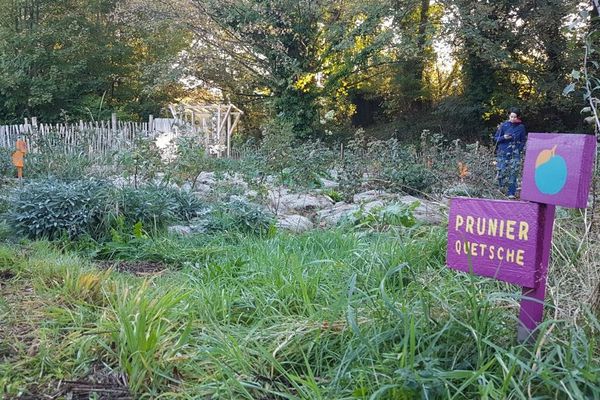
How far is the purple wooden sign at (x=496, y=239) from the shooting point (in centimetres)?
184

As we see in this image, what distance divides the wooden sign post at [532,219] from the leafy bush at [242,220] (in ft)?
9.40

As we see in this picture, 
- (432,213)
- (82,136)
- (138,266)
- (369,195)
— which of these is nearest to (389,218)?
(432,213)

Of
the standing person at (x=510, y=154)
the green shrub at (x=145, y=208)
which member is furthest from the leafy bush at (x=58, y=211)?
the standing person at (x=510, y=154)

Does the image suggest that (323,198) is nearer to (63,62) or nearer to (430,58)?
(430,58)

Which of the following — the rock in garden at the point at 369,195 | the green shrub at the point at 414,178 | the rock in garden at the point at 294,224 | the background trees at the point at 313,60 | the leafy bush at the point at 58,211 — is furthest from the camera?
the background trees at the point at 313,60

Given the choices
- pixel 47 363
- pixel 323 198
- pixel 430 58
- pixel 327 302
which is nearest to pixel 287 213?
pixel 323 198

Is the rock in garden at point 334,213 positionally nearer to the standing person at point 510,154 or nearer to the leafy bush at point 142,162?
the standing person at point 510,154

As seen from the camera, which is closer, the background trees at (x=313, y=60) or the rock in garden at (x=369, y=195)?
the rock in garden at (x=369, y=195)

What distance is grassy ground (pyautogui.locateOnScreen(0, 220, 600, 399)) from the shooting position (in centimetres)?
165

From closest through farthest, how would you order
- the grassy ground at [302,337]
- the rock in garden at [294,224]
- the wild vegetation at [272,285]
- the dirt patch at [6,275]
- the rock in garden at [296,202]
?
1. the grassy ground at [302,337]
2. the wild vegetation at [272,285]
3. the dirt patch at [6,275]
4. the rock in garden at [294,224]
5. the rock in garden at [296,202]

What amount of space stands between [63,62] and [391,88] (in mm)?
13072

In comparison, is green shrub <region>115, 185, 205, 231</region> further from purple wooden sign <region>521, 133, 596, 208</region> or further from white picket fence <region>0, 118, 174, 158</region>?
purple wooden sign <region>521, 133, 596, 208</region>

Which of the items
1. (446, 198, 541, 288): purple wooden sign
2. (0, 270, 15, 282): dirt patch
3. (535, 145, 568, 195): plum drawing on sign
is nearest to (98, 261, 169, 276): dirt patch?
(0, 270, 15, 282): dirt patch

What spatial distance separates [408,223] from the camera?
4.15 meters
